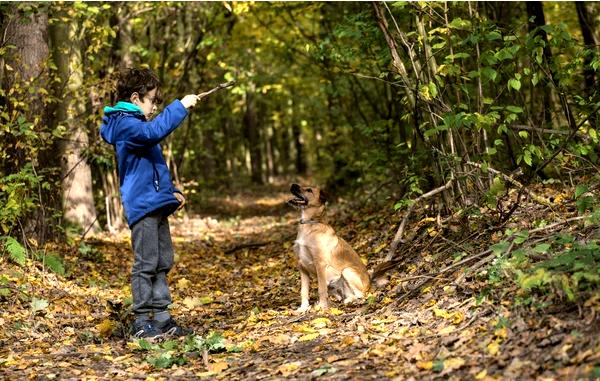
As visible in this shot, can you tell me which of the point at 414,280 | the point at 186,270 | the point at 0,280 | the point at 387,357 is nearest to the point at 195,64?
→ the point at 186,270

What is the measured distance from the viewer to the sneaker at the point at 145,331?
19.9 ft

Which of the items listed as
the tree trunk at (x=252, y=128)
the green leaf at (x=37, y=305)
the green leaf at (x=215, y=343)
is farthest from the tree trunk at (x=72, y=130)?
the tree trunk at (x=252, y=128)

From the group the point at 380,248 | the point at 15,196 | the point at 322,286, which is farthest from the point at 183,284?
the point at 322,286

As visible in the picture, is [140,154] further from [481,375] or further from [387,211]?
[387,211]

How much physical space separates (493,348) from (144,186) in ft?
11.0

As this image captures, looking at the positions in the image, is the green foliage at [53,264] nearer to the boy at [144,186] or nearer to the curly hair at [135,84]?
the boy at [144,186]

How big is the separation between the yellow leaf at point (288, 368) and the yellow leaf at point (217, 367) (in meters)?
0.48

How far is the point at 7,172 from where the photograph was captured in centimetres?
889

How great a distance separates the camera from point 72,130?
36.3 feet

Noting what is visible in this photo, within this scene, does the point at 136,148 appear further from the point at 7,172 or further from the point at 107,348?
the point at 7,172

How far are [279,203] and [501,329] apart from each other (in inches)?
747

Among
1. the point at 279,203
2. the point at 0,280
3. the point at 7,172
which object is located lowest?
the point at 279,203

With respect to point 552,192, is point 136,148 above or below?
above

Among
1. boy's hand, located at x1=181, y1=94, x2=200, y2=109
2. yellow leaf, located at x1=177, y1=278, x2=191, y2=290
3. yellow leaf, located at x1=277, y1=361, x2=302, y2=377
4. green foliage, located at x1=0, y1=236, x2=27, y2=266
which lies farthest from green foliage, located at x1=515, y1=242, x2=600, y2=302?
green foliage, located at x1=0, y1=236, x2=27, y2=266
